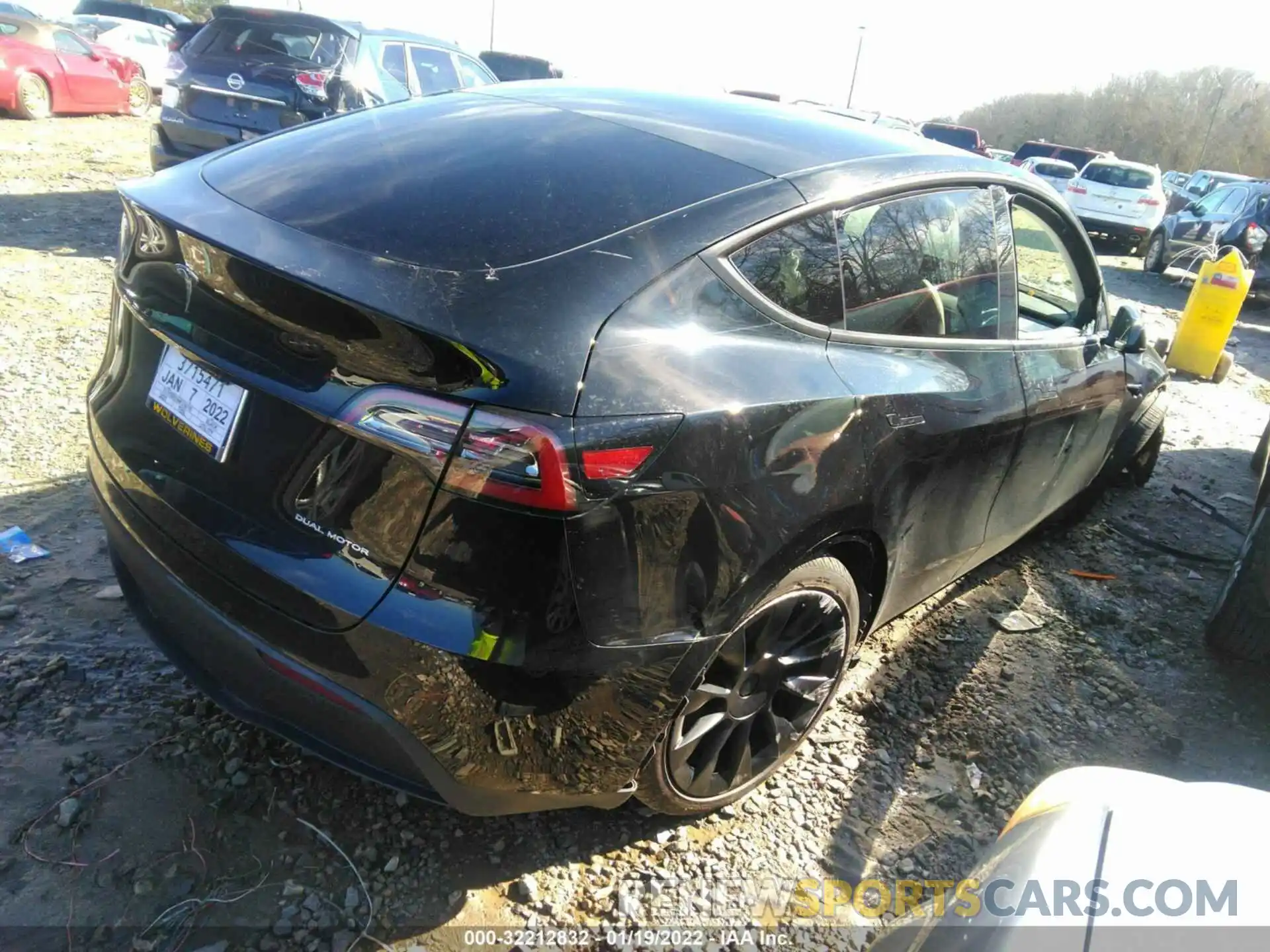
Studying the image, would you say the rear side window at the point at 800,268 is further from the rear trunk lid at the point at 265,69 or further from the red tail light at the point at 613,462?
the rear trunk lid at the point at 265,69

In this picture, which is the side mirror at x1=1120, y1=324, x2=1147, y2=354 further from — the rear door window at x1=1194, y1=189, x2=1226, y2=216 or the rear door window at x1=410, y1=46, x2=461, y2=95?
the rear door window at x1=1194, y1=189, x2=1226, y2=216

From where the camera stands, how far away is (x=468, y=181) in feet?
6.69

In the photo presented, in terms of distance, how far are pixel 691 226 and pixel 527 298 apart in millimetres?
465

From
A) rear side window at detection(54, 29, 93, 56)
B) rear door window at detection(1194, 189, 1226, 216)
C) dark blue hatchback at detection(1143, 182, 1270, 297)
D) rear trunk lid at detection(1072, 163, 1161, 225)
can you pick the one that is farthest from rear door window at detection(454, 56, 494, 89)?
rear trunk lid at detection(1072, 163, 1161, 225)

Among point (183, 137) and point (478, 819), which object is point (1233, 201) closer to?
point (183, 137)

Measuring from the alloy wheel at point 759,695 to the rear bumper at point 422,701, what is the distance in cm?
22

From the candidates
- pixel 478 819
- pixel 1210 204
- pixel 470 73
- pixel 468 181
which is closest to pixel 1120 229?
pixel 1210 204

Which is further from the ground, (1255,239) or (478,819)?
(1255,239)

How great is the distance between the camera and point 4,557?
2.94 metres

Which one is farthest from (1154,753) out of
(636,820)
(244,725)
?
(244,725)

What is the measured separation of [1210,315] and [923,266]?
6616 millimetres

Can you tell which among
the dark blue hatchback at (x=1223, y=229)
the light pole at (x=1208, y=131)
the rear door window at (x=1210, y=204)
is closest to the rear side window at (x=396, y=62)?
the dark blue hatchback at (x=1223, y=229)

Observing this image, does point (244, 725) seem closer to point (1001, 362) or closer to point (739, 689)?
point (739, 689)

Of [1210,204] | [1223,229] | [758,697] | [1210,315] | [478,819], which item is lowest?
[478,819]
